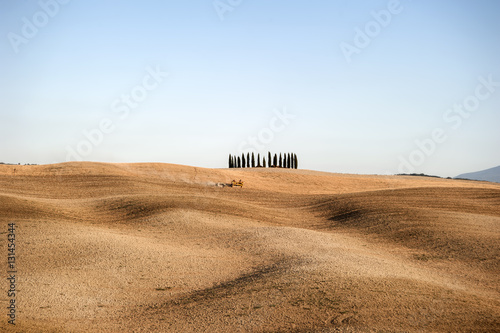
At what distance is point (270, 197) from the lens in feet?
77.8

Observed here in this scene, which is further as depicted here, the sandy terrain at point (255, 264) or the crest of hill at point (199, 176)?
the crest of hill at point (199, 176)

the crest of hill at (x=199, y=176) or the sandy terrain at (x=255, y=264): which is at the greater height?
the crest of hill at (x=199, y=176)

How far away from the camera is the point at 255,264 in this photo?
10875mm

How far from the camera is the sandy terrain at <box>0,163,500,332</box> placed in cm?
689

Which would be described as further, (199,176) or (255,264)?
(199,176)

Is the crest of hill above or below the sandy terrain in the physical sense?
above

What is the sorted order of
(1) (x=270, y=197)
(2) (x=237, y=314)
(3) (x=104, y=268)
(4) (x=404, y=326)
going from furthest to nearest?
(1) (x=270, y=197) < (3) (x=104, y=268) < (2) (x=237, y=314) < (4) (x=404, y=326)

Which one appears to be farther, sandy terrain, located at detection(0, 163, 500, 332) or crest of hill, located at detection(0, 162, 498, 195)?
crest of hill, located at detection(0, 162, 498, 195)

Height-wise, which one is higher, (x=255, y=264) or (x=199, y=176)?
(x=199, y=176)

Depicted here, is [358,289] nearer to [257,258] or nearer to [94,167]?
[257,258]

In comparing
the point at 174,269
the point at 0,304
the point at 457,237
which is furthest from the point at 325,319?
the point at 457,237

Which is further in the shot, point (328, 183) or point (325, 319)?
point (328, 183)

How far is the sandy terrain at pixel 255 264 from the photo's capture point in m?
6.89

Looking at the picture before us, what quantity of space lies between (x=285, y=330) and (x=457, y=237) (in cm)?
938
